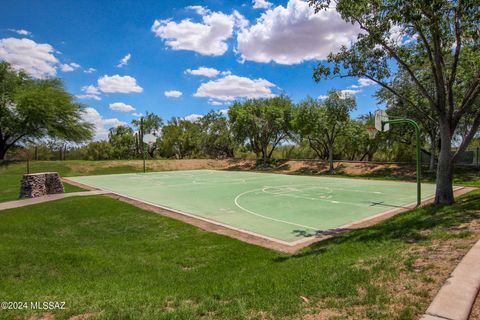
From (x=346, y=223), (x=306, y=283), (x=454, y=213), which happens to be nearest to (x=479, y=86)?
(x=454, y=213)

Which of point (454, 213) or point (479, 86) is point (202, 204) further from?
point (479, 86)

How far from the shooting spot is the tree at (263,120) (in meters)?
35.6

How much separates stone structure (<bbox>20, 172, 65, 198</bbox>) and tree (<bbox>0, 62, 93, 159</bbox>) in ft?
66.9

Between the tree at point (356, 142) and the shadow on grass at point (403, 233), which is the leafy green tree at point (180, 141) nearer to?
the tree at point (356, 142)

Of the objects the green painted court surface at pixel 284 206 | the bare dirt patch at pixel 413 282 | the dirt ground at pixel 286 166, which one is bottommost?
the green painted court surface at pixel 284 206

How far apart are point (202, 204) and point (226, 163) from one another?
92.0 ft

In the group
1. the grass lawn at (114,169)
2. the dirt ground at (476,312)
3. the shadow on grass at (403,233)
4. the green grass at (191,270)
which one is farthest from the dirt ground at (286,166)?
the dirt ground at (476,312)

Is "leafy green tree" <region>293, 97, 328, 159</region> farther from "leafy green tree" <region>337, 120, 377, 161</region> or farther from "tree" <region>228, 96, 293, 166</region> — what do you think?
"tree" <region>228, 96, 293, 166</region>

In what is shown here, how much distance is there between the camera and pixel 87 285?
4898 mm

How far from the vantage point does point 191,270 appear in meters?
6.06

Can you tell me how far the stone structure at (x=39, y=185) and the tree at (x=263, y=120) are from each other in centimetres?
2409

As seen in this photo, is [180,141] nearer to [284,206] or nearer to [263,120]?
[263,120]

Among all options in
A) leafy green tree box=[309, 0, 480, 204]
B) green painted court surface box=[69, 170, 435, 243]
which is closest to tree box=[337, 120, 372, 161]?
green painted court surface box=[69, 170, 435, 243]

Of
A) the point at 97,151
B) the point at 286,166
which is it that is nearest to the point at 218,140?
the point at 286,166
